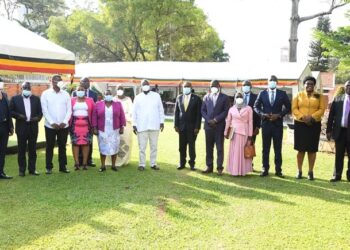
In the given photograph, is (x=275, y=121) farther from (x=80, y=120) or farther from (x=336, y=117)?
(x=80, y=120)

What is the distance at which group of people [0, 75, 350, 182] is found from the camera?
→ 289 inches

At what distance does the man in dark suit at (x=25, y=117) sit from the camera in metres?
7.34

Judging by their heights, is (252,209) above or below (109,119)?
below

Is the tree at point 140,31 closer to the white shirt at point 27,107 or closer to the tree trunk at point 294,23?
the tree trunk at point 294,23

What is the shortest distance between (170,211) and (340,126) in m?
3.60

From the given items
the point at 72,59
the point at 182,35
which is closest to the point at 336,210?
the point at 72,59

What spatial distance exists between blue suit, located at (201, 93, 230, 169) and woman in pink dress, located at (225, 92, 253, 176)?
20 centimetres

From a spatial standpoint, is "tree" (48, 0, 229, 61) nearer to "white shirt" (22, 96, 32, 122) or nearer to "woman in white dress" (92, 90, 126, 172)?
"woman in white dress" (92, 90, 126, 172)

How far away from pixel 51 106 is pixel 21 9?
49616 mm

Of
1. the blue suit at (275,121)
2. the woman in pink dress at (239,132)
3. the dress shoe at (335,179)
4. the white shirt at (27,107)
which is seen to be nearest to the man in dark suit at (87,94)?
the white shirt at (27,107)

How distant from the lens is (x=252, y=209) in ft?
18.5

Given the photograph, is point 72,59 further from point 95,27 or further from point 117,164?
point 95,27

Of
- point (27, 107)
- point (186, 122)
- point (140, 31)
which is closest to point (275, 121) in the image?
point (186, 122)

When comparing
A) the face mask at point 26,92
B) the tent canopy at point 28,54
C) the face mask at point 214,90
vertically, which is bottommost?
the face mask at point 26,92
